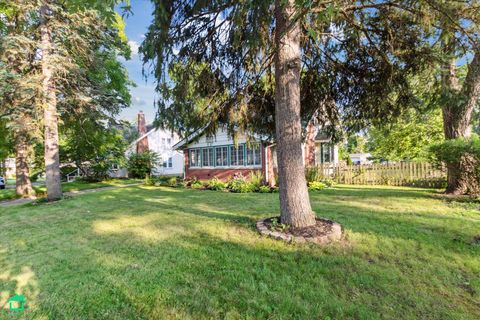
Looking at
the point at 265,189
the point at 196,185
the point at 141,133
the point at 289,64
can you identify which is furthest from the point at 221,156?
the point at 141,133

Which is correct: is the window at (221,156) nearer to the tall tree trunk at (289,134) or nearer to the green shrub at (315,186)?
the green shrub at (315,186)

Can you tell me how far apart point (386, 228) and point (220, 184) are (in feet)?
29.4

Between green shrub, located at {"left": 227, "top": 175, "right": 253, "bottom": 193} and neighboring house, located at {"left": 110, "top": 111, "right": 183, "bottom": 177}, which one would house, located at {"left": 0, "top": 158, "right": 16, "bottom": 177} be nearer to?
neighboring house, located at {"left": 110, "top": 111, "right": 183, "bottom": 177}

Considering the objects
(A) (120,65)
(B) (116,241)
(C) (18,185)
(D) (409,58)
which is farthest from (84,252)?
(A) (120,65)

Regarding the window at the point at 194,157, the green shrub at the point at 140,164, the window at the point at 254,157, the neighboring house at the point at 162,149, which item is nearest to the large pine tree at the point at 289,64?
the window at the point at 254,157

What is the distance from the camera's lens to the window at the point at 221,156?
16.1 meters

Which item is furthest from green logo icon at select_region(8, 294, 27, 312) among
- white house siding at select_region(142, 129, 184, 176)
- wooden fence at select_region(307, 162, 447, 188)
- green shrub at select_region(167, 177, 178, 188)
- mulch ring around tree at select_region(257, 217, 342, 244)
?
white house siding at select_region(142, 129, 184, 176)

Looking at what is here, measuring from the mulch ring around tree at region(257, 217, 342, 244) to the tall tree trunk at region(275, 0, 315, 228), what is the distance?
0.15m

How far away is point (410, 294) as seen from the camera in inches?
108

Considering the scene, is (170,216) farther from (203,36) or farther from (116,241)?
(203,36)

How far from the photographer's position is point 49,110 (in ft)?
32.4

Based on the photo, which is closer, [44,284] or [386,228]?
[44,284]

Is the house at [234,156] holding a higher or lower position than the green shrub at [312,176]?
higher

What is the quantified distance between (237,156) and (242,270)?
12.3 metres
